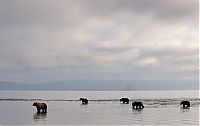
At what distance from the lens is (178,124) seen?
35188mm

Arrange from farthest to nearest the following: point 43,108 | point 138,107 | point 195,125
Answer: point 138,107 → point 43,108 → point 195,125

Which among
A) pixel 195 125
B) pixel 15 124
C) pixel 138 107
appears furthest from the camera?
pixel 138 107

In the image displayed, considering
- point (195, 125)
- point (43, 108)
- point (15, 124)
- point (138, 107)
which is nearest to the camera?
point (195, 125)

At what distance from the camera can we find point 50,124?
3566 centimetres

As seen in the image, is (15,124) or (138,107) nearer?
(15,124)

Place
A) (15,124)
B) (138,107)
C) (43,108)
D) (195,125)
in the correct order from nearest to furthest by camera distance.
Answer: (195,125) < (15,124) < (43,108) < (138,107)

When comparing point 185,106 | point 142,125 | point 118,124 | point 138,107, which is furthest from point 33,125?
point 185,106

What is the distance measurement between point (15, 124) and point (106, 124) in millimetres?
9140

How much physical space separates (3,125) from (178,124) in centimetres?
1674

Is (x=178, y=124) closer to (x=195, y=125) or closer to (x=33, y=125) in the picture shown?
(x=195, y=125)

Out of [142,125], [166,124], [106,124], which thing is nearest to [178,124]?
[166,124]

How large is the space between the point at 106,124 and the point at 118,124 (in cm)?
115

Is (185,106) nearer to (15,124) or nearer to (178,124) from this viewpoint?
(178,124)

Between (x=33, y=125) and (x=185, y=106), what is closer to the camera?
(x=33, y=125)
